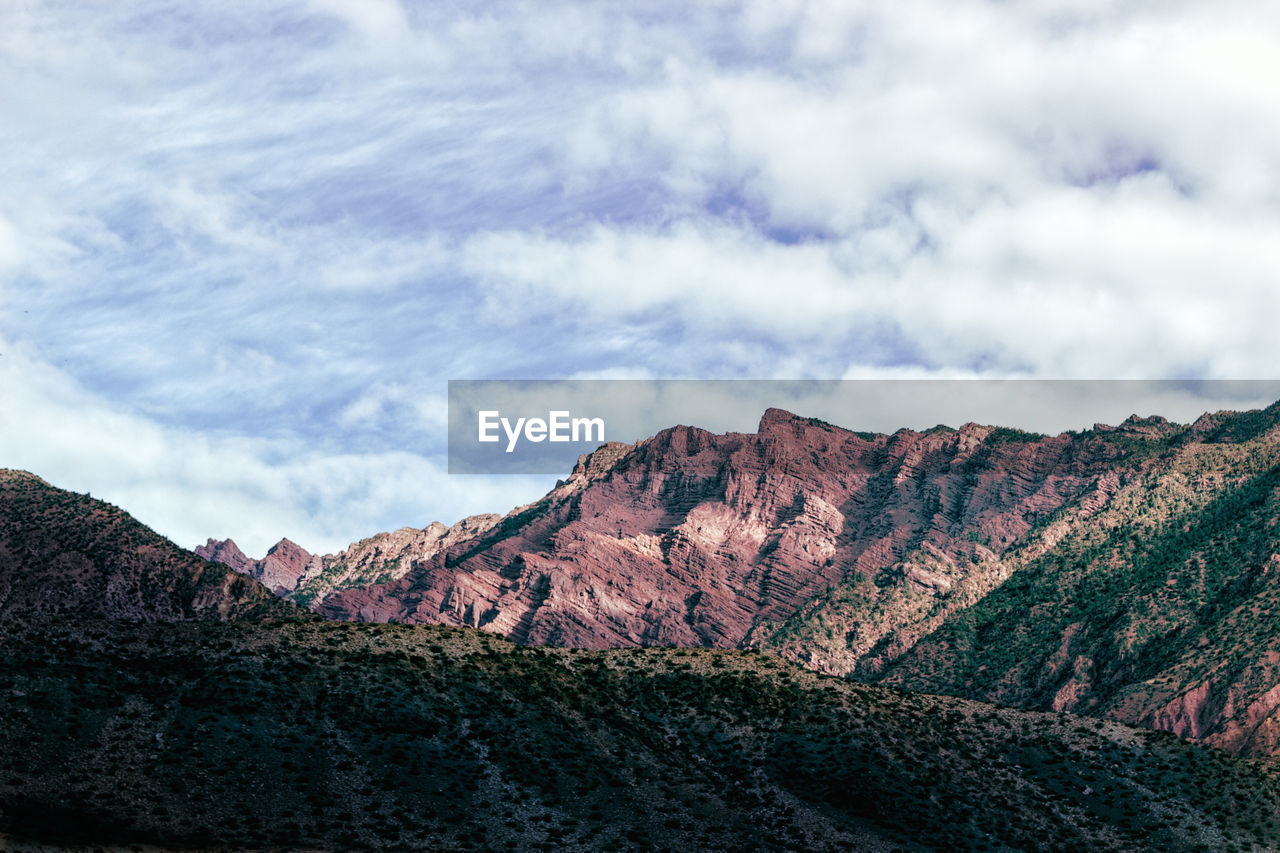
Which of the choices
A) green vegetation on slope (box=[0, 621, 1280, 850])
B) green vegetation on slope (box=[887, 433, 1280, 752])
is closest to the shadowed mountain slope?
green vegetation on slope (box=[0, 621, 1280, 850])

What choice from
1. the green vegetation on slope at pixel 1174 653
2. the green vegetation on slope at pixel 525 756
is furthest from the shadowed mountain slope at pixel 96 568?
the green vegetation on slope at pixel 1174 653

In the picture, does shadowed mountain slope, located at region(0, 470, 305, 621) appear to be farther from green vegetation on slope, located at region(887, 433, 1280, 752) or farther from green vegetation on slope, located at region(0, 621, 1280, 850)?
green vegetation on slope, located at region(887, 433, 1280, 752)

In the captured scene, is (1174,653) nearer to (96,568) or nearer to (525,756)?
(525,756)

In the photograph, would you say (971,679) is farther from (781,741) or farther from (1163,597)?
(781,741)

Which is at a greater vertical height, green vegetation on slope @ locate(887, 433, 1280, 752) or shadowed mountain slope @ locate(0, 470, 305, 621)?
shadowed mountain slope @ locate(0, 470, 305, 621)

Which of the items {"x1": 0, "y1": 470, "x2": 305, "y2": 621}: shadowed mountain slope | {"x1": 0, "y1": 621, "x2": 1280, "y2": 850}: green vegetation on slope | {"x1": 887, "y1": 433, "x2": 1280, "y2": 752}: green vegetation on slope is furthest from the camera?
{"x1": 887, "y1": 433, "x2": 1280, "y2": 752}: green vegetation on slope

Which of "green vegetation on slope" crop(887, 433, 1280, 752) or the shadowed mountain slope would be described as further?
"green vegetation on slope" crop(887, 433, 1280, 752)

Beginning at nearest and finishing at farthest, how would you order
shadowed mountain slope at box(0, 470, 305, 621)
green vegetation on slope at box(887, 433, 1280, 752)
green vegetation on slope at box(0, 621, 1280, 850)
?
green vegetation on slope at box(0, 621, 1280, 850) → shadowed mountain slope at box(0, 470, 305, 621) → green vegetation on slope at box(887, 433, 1280, 752)

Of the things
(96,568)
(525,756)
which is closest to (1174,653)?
(525,756)

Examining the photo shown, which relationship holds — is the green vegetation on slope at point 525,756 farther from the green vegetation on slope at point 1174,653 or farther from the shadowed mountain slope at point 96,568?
the shadowed mountain slope at point 96,568

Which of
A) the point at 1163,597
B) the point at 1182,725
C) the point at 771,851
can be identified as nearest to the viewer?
the point at 771,851

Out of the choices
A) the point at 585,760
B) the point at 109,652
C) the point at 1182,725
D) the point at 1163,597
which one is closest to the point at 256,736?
the point at 109,652
